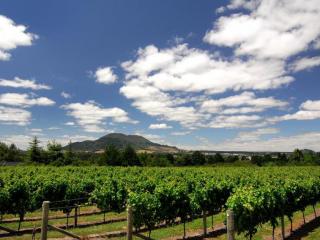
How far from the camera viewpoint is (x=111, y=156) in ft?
321

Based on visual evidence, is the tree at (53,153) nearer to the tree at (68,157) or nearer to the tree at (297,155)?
the tree at (68,157)

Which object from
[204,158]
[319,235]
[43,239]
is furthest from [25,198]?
[204,158]

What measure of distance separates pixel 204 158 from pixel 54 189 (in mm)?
102661

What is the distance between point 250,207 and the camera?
14.3 metres

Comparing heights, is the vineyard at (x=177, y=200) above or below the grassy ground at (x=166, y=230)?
above

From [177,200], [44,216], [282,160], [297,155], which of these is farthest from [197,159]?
[44,216]

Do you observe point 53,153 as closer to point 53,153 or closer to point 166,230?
point 53,153

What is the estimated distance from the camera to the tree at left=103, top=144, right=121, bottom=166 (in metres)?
96.8

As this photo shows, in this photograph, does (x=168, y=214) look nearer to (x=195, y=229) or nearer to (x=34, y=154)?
(x=195, y=229)

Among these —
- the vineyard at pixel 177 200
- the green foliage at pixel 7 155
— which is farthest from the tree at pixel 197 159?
the vineyard at pixel 177 200

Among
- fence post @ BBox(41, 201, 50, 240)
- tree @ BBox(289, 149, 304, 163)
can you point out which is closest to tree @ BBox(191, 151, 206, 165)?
tree @ BBox(289, 149, 304, 163)

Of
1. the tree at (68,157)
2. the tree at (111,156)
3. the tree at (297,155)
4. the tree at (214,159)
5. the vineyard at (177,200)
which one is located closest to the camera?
the vineyard at (177,200)

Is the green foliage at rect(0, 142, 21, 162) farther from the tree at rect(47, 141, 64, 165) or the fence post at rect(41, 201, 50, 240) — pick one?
the fence post at rect(41, 201, 50, 240)

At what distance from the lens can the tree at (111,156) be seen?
9681 cm
